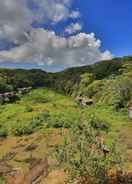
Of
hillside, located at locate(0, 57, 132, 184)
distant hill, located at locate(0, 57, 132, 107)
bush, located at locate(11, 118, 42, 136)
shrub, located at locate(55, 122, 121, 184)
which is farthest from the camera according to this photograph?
distant hill, located at locate(0, 57, 132, 107)

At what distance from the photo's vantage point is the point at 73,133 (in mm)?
20609

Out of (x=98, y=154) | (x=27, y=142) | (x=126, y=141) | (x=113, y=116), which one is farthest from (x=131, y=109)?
(x=98, y=154)

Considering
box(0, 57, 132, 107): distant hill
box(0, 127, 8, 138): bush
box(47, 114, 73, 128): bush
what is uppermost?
box(0, 57, 132, 107): distant hill

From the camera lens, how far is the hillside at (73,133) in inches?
769

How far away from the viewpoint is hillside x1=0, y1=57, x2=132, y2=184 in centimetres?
1953

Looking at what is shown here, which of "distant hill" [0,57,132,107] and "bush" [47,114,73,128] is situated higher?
"distant hill" [0,57,132,107]

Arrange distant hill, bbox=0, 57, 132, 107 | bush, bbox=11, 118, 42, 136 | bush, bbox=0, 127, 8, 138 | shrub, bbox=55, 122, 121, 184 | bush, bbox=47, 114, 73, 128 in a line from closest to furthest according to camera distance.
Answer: shrub, bbox=55, 122, 121, 184 → bush, bbox=0, 127, 8, 138 → bush, bbox=47, 114, 73, 128 → bush, bbox=11, 118, 42, 136 → distant hill, bbox=0, 57, 132, 107

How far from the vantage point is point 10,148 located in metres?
45.8

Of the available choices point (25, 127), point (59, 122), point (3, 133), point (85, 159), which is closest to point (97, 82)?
point (59, 122)

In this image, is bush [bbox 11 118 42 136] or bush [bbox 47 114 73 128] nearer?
bush [bbox 47 114 73 128]

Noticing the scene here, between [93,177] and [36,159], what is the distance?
61.4 feet

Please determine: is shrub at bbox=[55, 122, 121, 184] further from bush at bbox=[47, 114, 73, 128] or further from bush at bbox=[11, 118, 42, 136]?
bush at bbox=[11, 118, 42, 136]

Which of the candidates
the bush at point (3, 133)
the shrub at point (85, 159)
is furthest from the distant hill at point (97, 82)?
the shrub at point (85, 159)

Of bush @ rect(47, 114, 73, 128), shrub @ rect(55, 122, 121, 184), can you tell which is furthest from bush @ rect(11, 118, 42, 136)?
shrub @ rect(55, 122, 121, 184)
